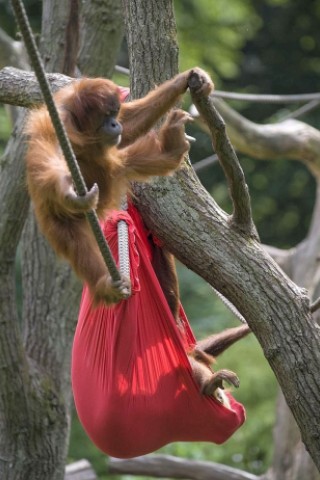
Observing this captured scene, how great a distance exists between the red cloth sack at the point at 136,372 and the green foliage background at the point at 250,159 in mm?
4314

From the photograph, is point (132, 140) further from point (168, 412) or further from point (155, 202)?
point (168, 412)

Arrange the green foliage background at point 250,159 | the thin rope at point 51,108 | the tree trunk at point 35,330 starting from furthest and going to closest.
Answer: the green foliage background at point 250,159, the tree trunk at point 35,330, the thin rope at point 51,108

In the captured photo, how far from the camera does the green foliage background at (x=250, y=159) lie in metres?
9.29

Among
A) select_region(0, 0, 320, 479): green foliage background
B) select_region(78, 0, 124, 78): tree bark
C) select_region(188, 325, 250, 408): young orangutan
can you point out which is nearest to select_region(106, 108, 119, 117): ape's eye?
select_region(188, 325, 250, 408): young orangutan

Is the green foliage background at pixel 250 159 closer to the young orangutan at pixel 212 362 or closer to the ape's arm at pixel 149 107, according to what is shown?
the young orangutan at pixel 212 362

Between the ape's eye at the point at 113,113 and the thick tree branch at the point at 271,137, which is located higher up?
the ape's eye at the point at 113,113

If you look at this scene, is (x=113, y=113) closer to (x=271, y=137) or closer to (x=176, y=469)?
(x=271, y=137)

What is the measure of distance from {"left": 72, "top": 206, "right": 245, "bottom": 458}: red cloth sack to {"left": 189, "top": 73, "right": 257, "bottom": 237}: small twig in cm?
40

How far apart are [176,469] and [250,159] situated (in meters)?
6.63

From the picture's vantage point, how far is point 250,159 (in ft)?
41.1

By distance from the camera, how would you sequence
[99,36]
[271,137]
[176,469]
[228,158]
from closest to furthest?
[228,158] → [99,36] → [176,469] → [271,137]

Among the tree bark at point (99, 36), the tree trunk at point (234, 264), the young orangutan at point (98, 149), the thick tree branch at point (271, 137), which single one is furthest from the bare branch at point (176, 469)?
the young orangutan at point (98, 149)

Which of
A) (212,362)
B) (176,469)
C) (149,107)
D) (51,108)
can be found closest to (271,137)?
(176,469)

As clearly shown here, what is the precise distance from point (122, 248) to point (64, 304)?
1692mm
